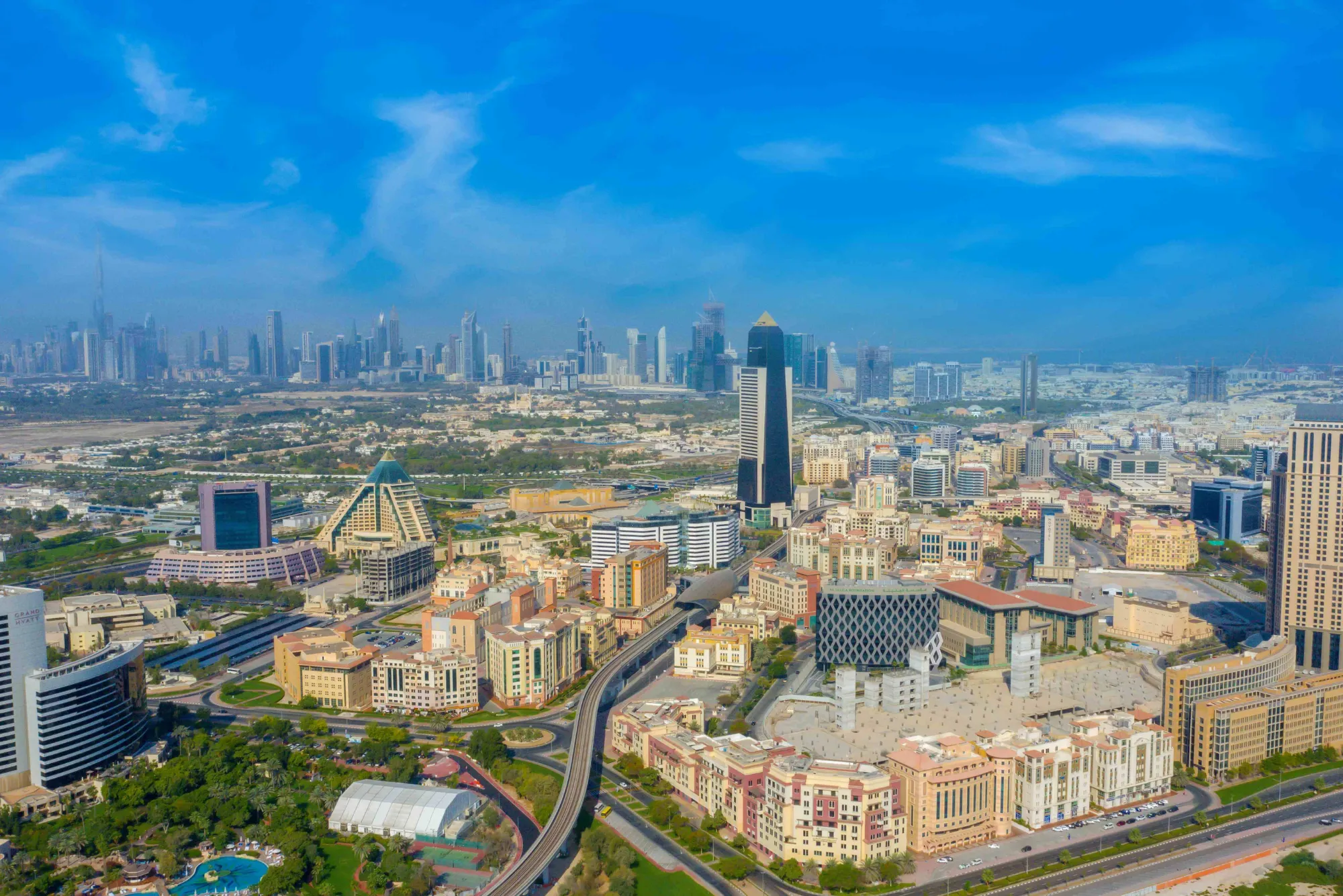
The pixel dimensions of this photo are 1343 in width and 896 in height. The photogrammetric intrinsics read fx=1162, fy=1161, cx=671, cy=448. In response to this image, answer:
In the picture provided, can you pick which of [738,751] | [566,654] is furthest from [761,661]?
[738,751]

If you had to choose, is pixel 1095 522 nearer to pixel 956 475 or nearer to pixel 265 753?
pixel 956 475

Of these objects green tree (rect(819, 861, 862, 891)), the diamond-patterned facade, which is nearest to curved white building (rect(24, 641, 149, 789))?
green tree (rect(819, 861, 862, 891))

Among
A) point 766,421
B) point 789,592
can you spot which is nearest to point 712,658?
point 789,592

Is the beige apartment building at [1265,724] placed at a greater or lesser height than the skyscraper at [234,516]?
lesser

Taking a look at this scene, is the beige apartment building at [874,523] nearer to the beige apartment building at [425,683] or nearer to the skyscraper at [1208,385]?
the beige apartment building at [425,683]

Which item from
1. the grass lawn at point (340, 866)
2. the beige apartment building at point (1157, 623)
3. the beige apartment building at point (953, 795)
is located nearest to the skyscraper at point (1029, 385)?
the beige apartment building at point (1157, 623)
